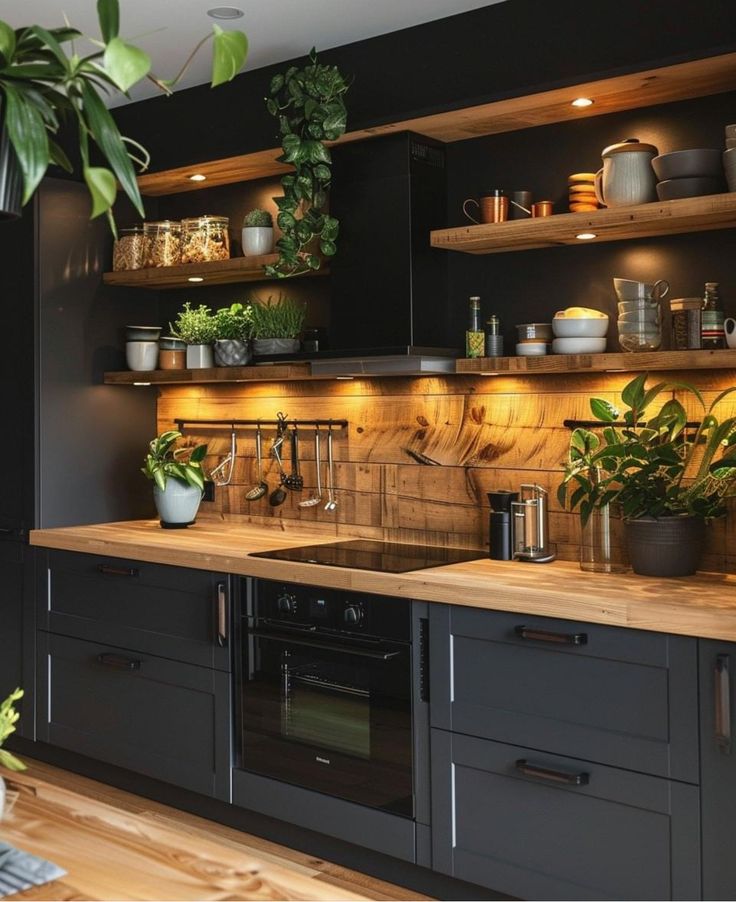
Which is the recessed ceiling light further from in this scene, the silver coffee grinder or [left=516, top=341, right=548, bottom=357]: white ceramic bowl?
the silver coffee grinder

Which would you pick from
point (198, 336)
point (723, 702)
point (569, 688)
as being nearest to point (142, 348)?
point (198, 336)

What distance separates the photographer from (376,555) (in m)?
3.54

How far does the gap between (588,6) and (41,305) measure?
2359mm

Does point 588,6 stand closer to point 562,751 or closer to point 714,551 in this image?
point 714,551

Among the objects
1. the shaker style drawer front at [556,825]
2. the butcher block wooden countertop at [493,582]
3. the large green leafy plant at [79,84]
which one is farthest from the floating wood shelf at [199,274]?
the large green leafy plant at [79,84]

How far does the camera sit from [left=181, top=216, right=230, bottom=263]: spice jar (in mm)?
4227

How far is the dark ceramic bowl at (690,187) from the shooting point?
116 inches

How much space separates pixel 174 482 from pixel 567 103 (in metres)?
2.05

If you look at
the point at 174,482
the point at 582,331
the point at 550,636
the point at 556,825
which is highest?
the point at 582,331

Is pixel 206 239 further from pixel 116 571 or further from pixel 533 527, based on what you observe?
pixel 533 527

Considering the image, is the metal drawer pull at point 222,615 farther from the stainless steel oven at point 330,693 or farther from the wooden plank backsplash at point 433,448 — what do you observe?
the wooden plank backsplash at point 433,448

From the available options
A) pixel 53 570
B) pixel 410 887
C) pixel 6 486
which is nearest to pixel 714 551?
pixel 410 887

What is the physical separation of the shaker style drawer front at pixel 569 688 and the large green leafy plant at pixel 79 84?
1.90m

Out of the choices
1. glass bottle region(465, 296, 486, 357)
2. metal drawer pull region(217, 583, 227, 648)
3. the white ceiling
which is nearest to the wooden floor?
metal drawer pull region(217, 583, 227, 648)
